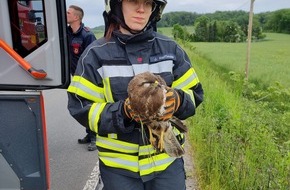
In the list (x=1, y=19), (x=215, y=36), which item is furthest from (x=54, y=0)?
(x=215, y=36)

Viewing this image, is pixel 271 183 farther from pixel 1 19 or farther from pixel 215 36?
pixel 215 36

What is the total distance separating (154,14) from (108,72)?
0.47 m

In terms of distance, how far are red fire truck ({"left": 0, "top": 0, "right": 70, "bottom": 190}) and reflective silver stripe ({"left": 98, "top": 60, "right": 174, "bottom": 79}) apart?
0.45m

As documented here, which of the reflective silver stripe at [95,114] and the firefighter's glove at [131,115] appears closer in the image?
the firefighter's glove at [131,115]

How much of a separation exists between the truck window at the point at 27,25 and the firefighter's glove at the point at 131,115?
85cm

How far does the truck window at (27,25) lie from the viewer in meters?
2.20

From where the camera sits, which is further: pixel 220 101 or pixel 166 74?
pixel 220 101

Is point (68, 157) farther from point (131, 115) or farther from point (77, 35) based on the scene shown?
point (131, 115)

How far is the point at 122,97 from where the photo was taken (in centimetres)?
181

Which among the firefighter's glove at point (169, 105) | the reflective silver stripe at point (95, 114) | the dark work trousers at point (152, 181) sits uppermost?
the firefighter's glove at point (169, 105)

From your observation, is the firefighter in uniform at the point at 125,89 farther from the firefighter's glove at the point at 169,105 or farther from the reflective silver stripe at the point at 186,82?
the firefighter's glove at the point at 169,105

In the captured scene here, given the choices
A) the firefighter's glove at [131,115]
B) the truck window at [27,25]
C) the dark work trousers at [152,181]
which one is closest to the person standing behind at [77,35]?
the truck window at [27,25]

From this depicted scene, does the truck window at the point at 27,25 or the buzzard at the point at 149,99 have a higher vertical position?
the truck window at the point at 27,25

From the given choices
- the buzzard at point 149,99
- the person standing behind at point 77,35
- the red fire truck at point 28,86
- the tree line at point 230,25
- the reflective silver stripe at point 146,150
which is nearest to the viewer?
the buzzard at point 149,99
